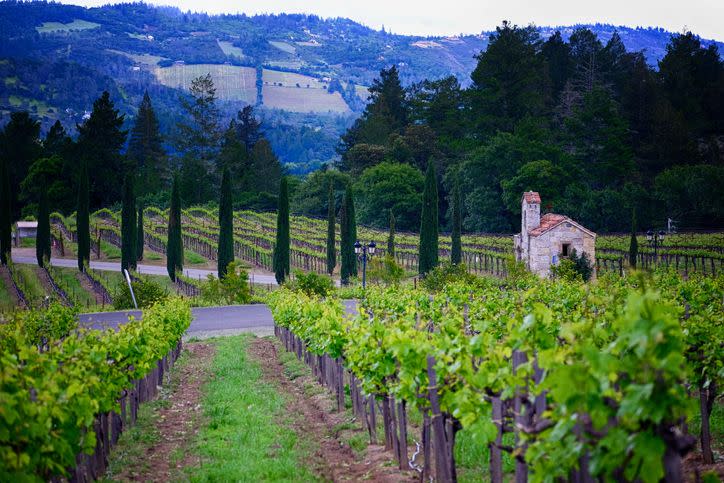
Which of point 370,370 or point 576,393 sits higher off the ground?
point 576,393

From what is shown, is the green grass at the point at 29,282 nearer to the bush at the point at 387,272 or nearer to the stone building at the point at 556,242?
the bush at the point at 387,272

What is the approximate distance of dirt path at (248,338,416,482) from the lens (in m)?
9.59

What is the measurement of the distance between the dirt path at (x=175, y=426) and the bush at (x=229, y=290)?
53.2 ft

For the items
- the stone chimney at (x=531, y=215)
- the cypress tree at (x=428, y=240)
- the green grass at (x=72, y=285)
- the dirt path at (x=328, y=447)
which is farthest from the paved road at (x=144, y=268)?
the dirt path at (x=328, y=447)

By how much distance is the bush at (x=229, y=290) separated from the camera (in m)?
38.0

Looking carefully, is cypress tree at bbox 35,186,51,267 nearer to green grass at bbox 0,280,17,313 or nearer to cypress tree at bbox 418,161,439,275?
green grass at bbox 0,280,17,313

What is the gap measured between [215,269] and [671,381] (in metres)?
54.2

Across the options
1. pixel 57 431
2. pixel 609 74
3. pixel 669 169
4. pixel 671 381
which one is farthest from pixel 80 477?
pixel 609 74

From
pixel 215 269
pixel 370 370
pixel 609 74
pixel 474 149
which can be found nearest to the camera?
pixel 370 370

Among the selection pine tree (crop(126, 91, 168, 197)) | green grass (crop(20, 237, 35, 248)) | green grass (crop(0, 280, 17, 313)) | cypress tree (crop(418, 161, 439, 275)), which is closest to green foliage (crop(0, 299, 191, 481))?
green grass (crop(0, 280, 17, 313))

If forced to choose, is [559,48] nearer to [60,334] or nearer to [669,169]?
[669,169]

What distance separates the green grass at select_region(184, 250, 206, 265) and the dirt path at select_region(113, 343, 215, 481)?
128 ft

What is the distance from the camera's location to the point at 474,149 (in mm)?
74750

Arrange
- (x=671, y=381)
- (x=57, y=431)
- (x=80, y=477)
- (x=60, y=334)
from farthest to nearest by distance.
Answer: (x=60, y=334), (x=80, y=477), (x=57, y=431), (x=671, y=381)
